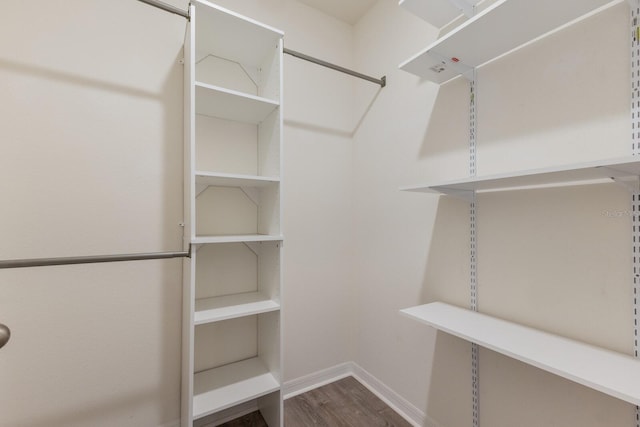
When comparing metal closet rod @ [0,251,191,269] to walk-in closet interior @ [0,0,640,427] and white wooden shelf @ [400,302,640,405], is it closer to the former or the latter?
walk-in closet interior @ [0,0,640,427]

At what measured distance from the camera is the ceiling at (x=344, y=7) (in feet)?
6.72

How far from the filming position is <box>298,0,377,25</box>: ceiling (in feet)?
6.72

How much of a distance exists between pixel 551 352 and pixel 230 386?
56.0 inches

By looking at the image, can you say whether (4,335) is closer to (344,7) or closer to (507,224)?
(507,224)

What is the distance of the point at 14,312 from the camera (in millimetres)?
1271

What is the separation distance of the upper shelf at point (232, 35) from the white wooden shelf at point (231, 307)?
1401mm

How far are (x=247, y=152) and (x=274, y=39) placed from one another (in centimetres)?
65

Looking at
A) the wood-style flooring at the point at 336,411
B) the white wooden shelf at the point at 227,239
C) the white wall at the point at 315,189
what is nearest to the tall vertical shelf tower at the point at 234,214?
the white wooden shelf at the point at 227,239

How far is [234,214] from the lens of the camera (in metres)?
1.76

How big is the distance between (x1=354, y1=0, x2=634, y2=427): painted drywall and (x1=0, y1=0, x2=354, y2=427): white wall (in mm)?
1261

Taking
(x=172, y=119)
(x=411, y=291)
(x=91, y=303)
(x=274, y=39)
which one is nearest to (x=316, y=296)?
(x=411, y=291)

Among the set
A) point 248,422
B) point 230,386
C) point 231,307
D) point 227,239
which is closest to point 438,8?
point 227,239

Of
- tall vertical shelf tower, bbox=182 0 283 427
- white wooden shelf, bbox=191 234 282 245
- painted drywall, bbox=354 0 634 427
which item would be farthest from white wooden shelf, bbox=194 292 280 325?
painted drywall, bbox=354 0 634 427

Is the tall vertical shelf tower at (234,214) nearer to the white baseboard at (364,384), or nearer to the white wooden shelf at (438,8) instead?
the white baseboard at (364,384)
